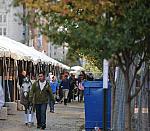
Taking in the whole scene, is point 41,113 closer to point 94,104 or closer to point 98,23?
point 94,104

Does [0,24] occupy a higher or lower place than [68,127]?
higher

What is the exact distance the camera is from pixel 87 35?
5.37 m

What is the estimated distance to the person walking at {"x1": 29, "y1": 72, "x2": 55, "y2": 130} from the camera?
1409 centimetres

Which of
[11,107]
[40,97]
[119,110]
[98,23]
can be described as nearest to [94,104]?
[119,110]

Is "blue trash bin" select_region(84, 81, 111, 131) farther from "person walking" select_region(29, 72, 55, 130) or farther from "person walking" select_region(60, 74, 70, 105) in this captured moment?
"person walking" select_region(60, 74, 70, 105)

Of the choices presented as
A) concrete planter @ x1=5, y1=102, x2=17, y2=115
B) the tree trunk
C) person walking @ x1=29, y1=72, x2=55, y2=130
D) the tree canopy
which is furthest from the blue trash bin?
concrete planter @ x1=5, y1=102, x2=17, y2=115

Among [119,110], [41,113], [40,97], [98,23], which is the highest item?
[98,23]

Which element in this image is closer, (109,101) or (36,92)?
(109,101)

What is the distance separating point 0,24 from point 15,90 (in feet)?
219

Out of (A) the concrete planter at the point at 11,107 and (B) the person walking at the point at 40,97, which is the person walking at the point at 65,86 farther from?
(B) the person walking at the point at 40,97

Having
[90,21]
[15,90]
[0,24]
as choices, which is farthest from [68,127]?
[0,24]

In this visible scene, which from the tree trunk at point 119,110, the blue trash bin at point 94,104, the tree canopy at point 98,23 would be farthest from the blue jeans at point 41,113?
the tree canopy at point 98,23

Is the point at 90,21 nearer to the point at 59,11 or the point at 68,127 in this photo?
the point at 59,11

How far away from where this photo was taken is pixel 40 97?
14.1 m
